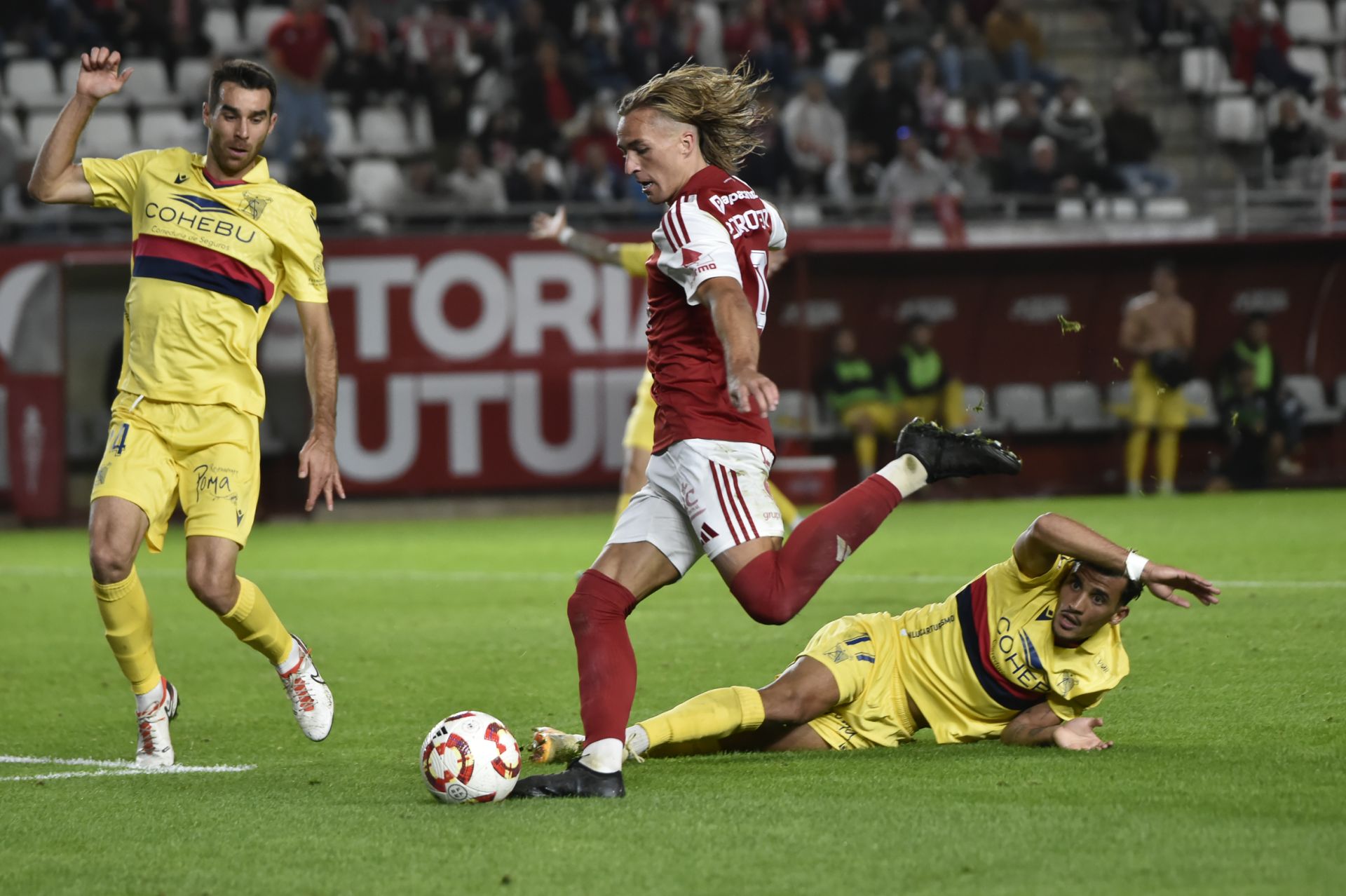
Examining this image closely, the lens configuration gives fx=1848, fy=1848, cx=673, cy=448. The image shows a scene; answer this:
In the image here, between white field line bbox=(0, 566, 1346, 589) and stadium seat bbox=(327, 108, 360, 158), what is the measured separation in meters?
7.12

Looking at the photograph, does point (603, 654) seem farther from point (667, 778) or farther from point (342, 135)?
point (342, 135)

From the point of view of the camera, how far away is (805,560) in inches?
209

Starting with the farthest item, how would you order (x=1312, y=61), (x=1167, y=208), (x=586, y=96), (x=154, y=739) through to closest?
1. (x=1312, y=61)
2. (x=586, y=96)
3. (x=1167, y=208)
4. (x=154, y=739)

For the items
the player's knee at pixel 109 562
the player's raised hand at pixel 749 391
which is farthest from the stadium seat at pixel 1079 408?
the player's raised hand at pixel 749 391

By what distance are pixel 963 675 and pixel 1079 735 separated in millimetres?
432

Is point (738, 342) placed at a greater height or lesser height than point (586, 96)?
lesser

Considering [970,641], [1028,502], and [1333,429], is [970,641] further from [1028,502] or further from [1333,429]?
[1333,429]

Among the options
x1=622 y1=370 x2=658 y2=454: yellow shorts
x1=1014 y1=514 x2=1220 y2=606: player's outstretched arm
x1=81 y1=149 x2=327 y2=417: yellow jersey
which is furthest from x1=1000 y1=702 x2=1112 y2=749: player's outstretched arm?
x1=622 y1=370 x2=658 y2=454: yellow shorts

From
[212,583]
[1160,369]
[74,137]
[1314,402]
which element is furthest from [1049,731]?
[1314,402]

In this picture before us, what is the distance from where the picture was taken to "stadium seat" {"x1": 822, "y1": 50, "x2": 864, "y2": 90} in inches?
827

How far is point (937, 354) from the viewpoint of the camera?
61.6 ft

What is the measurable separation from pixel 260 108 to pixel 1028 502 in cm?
1290

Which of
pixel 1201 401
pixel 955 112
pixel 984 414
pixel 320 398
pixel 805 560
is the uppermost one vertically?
pixel 955 112

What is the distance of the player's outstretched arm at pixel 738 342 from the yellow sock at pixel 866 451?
13.1 m
